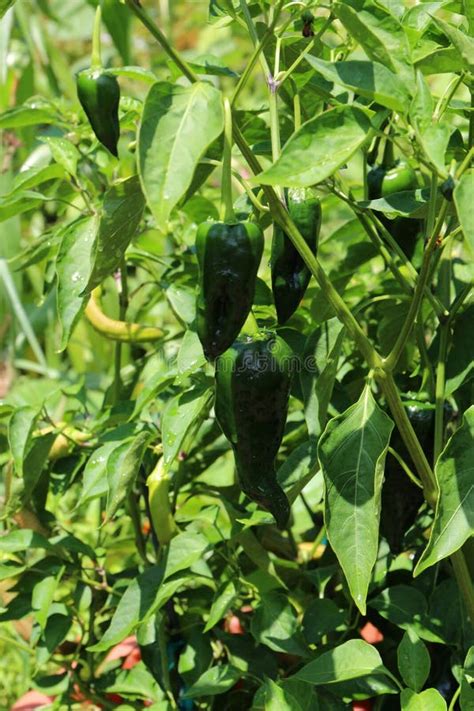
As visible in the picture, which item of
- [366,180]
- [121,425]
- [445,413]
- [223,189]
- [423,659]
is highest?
[223,189]

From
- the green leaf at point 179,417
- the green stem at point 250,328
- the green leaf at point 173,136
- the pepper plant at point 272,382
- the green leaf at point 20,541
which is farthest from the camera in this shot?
the green leaf at point 20,541

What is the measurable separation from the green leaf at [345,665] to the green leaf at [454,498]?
0.16m

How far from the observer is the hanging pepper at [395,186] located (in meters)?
1.06

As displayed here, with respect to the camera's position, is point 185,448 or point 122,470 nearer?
point 122,470

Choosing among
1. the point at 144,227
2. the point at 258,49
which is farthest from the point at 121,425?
the point at 258,49

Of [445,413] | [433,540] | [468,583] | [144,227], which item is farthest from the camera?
[144,227]

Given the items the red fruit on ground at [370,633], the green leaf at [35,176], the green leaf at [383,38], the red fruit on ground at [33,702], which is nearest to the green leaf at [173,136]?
the green leaf at [383,38]

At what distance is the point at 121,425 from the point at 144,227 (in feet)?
0.99

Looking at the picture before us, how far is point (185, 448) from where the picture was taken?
117cm

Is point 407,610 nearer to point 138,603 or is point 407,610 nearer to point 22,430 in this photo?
point 138,603

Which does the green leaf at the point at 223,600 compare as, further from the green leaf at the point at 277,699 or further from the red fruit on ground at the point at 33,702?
the red fruit on ground at the point at 33,702

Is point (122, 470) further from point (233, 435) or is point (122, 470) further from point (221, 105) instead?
point (221, 105)

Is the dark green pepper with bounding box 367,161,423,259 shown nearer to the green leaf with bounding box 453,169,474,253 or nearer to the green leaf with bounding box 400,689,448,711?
the green leaf with bounding box 453,169,474,253

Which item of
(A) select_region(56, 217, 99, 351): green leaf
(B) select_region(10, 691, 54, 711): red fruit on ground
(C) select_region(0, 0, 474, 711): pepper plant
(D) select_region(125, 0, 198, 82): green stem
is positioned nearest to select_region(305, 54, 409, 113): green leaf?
(C) select_region(0, 0, 474, 711): pepper plant
